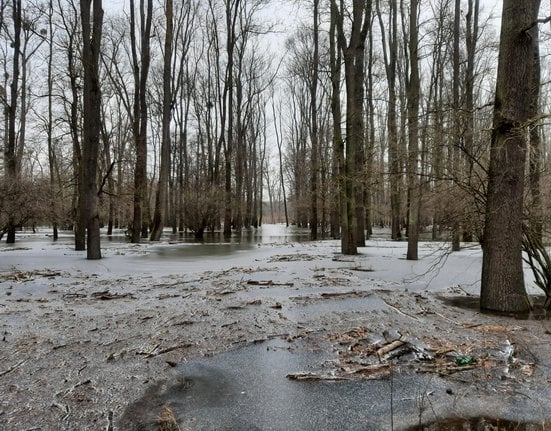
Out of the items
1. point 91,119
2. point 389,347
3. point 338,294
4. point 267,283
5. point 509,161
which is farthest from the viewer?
point 91,119

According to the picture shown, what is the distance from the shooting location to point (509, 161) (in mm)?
4398

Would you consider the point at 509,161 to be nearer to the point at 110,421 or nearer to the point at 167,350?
the point at 167,350

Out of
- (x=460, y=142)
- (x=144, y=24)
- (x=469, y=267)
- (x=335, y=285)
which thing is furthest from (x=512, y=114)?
(x=144, y=24)

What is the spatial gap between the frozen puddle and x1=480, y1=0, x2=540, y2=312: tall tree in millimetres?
2171

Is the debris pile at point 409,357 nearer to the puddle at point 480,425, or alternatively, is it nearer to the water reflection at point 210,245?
the puddle at point 480,425

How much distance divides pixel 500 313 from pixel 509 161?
71.7 inches

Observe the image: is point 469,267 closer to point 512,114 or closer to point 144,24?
point 512,114

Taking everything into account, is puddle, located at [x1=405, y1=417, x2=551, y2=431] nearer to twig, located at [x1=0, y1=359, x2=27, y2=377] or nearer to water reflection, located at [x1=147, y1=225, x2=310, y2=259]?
twig, located at [x1=0, y1=359, x2=27, y2=377]

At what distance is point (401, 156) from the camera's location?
5.45 m

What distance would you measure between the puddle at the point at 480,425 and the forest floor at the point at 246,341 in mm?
51

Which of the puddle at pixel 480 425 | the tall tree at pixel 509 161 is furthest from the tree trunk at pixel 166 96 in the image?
the puddle at pixel 480 425

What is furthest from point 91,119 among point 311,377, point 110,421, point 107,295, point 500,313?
point 500,313

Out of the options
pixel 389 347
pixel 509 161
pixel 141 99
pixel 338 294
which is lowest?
pixel 389 347

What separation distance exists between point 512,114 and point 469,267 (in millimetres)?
4327
